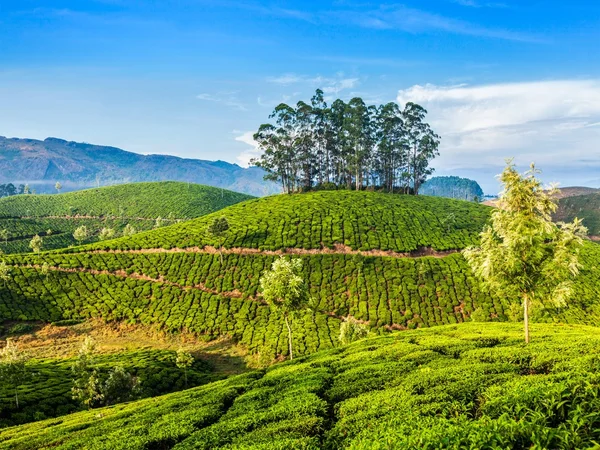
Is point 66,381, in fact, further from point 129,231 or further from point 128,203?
point 128,203

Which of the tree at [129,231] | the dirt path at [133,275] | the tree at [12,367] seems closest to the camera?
the tree at [12,367]

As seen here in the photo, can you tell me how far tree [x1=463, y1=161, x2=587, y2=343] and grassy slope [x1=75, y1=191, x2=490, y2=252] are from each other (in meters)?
49.9

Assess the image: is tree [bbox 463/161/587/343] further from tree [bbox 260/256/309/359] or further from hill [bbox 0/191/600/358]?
hill [bbox 0/191/600/358]

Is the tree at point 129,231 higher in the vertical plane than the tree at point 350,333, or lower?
higher

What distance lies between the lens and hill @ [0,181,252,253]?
133m

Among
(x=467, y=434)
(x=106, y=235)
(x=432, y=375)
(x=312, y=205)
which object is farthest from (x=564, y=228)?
(x=106, y=235)

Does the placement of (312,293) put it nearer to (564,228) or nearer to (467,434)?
(564,228)

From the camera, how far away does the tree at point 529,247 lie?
20359 millimetres

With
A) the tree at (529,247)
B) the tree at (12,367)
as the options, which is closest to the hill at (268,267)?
the tree at (12,367)

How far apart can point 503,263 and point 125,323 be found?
59593 mm

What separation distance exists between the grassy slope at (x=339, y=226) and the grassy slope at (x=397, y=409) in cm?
5182

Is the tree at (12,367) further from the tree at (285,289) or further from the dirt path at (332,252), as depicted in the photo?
the dirt path at (332,252)

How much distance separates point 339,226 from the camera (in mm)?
79875

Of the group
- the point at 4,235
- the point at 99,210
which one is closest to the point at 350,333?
the point at 4,235
